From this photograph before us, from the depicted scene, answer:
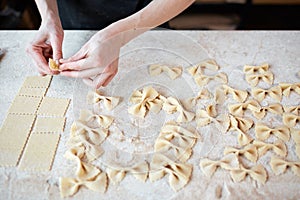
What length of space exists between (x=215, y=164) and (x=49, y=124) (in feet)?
1.72

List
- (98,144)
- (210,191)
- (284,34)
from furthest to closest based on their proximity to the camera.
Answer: (284,34), (98,144), (210,191)

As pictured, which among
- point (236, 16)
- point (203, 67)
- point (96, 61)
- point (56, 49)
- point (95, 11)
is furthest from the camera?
point (236, 16)

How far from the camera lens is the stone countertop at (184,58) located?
842 millimetres

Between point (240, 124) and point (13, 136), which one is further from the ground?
point (240, 124)

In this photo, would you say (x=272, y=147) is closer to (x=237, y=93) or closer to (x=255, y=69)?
(x=237, y=93)

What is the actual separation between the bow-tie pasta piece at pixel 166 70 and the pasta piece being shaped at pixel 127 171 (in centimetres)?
37

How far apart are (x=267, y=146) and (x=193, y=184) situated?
0.25 metres

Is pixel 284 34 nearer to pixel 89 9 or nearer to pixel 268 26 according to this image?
pixel 89 9

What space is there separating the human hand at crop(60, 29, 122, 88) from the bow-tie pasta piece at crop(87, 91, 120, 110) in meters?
0.04

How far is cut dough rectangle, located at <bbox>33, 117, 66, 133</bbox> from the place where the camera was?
989mm

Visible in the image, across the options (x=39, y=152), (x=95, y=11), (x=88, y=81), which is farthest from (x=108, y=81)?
(x=95, y=11)

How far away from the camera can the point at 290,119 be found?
100 cm

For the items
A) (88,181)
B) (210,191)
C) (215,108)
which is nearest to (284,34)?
(215,108)

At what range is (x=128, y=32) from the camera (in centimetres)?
104
